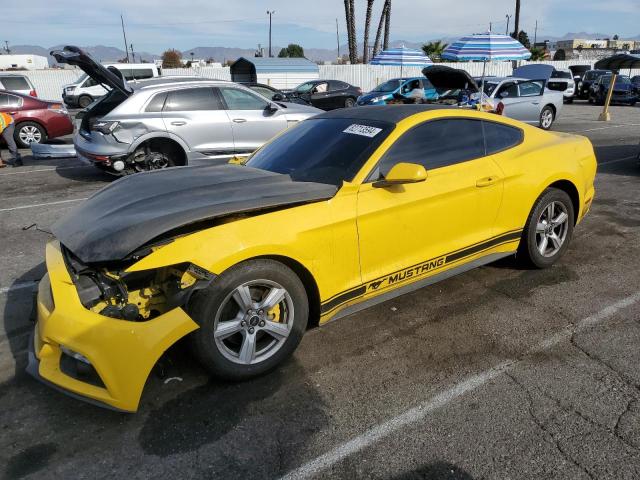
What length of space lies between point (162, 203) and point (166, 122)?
18.2 feet

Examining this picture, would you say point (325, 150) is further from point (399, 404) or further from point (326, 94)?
point (326, 94)

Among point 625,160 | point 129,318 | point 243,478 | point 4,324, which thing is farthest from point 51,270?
point 625,160

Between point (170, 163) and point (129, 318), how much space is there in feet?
20.2

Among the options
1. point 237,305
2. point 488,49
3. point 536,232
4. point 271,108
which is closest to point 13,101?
point 271,108

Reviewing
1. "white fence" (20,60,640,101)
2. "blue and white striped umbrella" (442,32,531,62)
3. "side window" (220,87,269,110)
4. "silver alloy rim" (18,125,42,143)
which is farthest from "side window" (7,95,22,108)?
"white fence" (20,60,640,101)

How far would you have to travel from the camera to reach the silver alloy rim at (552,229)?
439cm

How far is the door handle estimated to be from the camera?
382 centimetres

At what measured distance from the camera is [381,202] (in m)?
3.30

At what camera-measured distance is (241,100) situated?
883 cm

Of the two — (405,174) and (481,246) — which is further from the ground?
(405,174)

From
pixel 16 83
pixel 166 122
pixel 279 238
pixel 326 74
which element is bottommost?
pixel 279 238

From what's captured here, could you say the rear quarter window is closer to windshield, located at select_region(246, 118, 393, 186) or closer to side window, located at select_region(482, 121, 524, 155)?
windshield, located at select_region(246, 118, 393, 186)

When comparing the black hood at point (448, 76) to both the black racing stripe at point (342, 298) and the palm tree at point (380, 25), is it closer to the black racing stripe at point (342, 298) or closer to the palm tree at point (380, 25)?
the black racing stripe at point (342, 298)

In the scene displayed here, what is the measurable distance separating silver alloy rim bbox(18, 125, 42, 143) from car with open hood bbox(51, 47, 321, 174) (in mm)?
4908
